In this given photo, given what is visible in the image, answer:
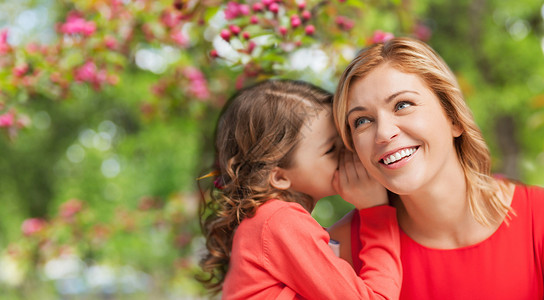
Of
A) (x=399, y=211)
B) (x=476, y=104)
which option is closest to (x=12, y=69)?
(x=399, y=211)

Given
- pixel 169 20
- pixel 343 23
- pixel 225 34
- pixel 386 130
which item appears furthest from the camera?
pixel 169 20

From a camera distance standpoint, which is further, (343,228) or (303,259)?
(343,228)

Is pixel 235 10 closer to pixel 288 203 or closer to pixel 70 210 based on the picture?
pixel 288 203

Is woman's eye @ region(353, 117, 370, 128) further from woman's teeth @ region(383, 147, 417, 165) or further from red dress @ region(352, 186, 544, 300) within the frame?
red dress @ region(352, 186, 544, 300)

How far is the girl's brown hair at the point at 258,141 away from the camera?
1.81m

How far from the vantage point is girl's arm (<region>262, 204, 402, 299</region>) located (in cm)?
154

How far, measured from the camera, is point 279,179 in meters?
1.86

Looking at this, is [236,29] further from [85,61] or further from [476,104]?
[476,104]

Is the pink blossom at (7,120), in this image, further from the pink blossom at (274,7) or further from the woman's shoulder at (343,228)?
the woman's shoulder at (343,228)

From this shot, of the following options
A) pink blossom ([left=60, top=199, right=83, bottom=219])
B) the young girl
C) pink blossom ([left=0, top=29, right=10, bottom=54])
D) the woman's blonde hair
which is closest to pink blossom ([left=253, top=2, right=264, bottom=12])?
the young girl

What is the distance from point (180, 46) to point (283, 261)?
7.81ft

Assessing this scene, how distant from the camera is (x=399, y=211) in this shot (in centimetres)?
183

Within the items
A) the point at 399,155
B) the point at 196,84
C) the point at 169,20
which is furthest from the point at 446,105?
the point at 196,84

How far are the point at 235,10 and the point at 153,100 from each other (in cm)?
233
